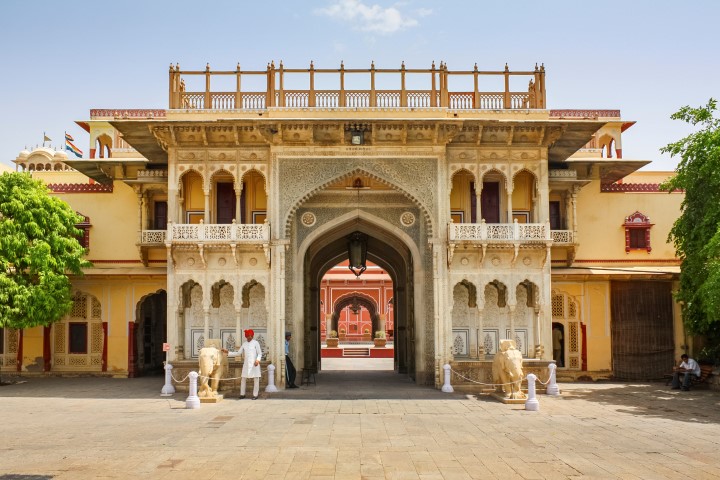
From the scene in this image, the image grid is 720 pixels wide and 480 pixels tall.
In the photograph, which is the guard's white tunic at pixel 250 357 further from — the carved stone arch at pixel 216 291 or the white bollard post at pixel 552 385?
the white bollard post at pixel 552 385

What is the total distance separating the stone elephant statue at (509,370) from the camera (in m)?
16.0

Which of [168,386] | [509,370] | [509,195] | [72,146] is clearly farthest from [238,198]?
[72,146]

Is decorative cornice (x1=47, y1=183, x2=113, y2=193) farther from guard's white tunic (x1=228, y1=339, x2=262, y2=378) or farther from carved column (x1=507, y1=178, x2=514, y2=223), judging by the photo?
carved column (x1=507, y1=178, x2=514, y2=223)

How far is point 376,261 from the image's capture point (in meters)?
28.0

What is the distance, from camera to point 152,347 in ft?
80.8

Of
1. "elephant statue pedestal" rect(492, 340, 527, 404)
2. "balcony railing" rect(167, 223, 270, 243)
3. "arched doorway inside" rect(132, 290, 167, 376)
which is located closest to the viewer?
"elephant statue pedestal" rect(492, 340, 527, 404)

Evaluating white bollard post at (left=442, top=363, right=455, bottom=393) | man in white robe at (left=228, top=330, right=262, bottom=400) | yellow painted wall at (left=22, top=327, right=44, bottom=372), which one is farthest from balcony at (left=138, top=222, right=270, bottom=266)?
yellow painted wall at (left=22, top=327, right=44, bottom=372)

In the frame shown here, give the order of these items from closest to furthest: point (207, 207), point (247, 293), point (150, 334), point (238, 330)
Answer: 1. point (238, 330)
2. point (207, 207)
3. point (247, 293)
4. point (150, 334)

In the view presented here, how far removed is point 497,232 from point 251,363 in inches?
285

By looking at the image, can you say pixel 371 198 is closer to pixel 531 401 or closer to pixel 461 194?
pixel 461 194

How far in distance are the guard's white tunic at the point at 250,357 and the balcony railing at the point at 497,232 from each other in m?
5.76

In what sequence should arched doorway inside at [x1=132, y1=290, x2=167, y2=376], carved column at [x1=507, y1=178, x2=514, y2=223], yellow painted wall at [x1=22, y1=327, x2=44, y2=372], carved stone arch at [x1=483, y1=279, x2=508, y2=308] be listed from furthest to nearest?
arched doorway inside at [x1=132, y1=290, x2=167, y2=376] → yellow painted wall at [x1=22, y1=327, x2=44, y2=372] → carved stone arch at [x1=483, y1=279, x2=508, y2=308] → carved column at [x1=507, y1=178, x2=514, y2=223]

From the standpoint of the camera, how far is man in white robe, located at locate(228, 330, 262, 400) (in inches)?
680

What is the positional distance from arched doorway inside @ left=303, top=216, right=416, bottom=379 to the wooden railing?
3.49 metres
